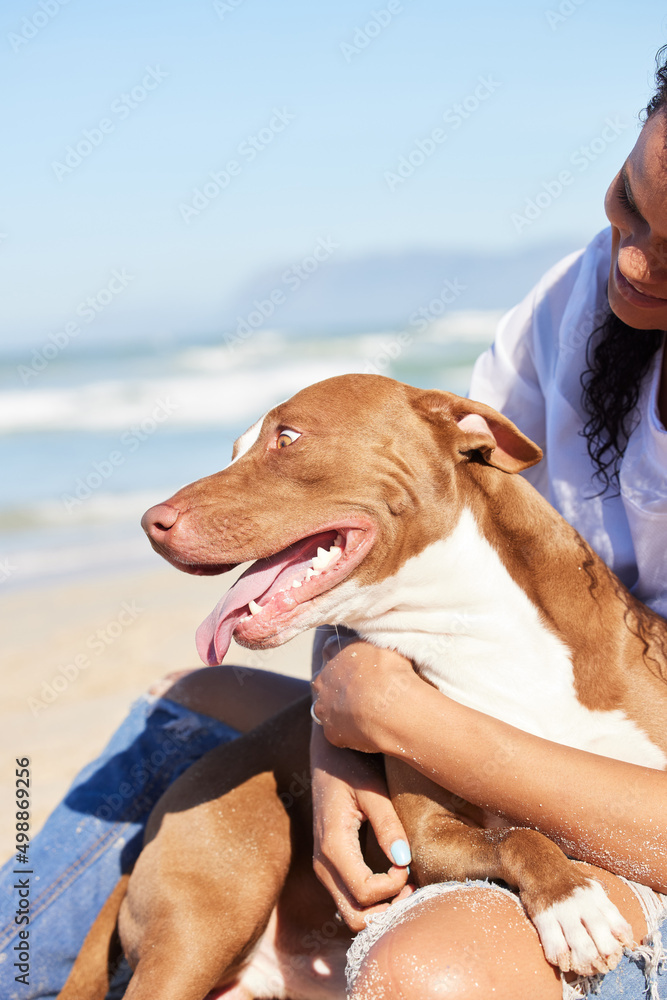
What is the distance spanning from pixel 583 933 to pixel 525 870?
0.19 m

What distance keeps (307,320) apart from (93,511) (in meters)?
13.8

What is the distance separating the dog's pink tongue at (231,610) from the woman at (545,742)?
13.9 inches

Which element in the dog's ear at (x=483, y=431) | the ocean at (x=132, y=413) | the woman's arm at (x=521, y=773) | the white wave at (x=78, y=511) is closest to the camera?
the woman's arm at (x=521, y=773)

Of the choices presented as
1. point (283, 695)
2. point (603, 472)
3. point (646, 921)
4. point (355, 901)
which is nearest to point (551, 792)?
point (646, 921)

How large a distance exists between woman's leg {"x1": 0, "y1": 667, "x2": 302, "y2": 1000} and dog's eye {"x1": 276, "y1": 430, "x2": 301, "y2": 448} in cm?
125

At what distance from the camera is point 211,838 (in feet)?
9.37

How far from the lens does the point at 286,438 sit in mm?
2646

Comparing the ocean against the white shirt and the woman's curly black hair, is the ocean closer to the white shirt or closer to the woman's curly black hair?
the white shirt

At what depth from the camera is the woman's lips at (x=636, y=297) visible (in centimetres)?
269

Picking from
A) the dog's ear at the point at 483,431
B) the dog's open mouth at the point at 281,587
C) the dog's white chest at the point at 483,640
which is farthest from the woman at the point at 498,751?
the dog's ear at the point at 483,431

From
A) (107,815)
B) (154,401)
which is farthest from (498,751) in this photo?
(154,401)

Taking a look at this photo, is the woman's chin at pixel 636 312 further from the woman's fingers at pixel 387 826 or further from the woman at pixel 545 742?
the woman's fingers at pixel 387 826

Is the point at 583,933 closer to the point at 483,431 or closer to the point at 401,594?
the point at 401,594

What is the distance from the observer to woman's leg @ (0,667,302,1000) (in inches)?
120
